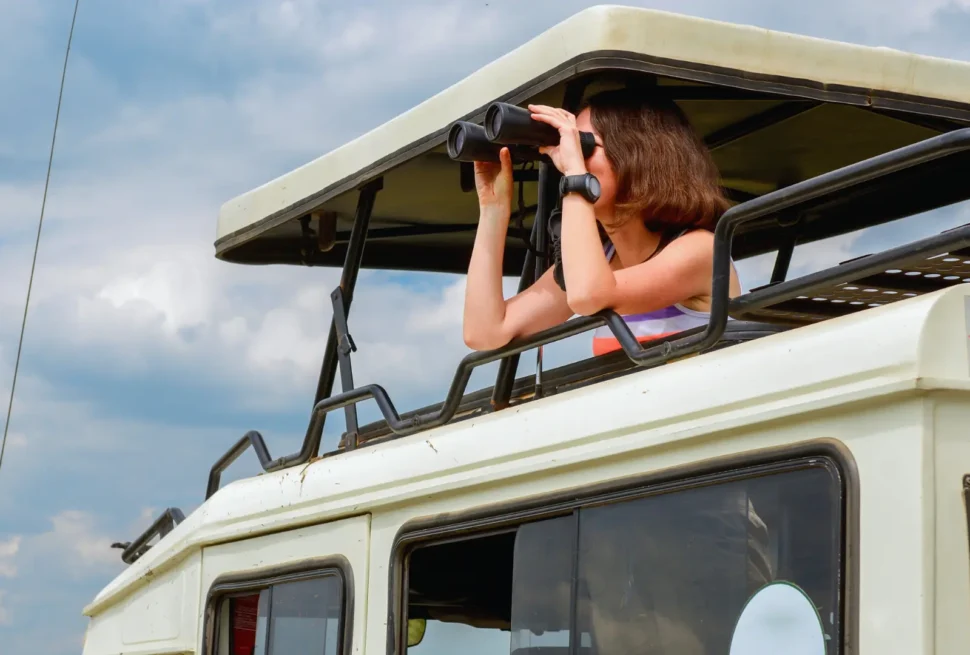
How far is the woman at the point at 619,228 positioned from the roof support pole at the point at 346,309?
2.04 ft

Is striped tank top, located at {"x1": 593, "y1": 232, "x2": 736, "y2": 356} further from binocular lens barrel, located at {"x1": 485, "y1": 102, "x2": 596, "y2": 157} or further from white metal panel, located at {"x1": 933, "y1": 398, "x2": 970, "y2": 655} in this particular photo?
white metal panel, located at {"x1": 933, "y1": 398, "x2": 970, "y2": 655}

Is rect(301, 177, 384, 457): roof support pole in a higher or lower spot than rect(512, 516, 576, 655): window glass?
higher

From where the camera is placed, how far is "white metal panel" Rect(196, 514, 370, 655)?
137 inches

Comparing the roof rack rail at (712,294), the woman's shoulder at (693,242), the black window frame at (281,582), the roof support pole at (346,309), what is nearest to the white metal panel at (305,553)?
the black window frame at (281,582)

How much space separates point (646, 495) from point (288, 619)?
1.49 metres

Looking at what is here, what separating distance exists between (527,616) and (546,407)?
17.2 inches

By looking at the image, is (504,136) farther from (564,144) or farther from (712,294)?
(712,294)

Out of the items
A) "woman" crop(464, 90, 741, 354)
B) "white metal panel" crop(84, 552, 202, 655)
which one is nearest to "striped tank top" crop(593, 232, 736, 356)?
"woman" crop(464, 90, 741, 354)

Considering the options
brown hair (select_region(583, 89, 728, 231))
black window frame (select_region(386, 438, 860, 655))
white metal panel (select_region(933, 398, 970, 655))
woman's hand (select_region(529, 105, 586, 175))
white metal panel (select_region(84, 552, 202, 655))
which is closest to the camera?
white metal panel (select_region(933, 398, 970, 655))

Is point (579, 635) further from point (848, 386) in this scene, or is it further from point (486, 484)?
point (848, 386)

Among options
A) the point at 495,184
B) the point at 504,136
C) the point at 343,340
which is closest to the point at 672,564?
the point at 504,136

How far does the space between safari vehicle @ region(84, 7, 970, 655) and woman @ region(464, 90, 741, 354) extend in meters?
0.09

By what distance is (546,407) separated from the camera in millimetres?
3061

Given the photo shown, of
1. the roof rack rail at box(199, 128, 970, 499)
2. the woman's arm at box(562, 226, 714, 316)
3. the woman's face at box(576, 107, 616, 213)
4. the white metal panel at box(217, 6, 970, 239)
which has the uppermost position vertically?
the white metal panel at box(217, 6, 970, 239)
